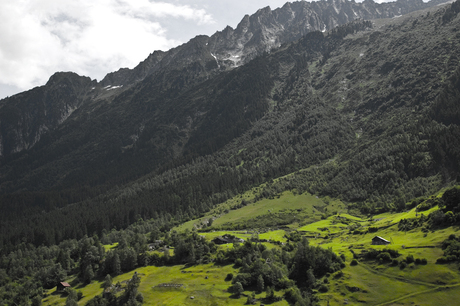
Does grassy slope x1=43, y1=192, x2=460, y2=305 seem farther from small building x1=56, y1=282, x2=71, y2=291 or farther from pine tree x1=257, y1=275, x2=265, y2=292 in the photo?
pine tree x1=257, y1=275, x2=265, y2=292

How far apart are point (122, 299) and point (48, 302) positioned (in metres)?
32.7

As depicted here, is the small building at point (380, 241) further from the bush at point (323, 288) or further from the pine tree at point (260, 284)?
the pine tree at point (260, 284)

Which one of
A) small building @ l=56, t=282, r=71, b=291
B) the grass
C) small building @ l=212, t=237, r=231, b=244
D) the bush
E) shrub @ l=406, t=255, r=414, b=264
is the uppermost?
small building @ l=56, t=282, r=71, b=291

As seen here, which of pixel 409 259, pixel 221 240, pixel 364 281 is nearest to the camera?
pixel 364 281

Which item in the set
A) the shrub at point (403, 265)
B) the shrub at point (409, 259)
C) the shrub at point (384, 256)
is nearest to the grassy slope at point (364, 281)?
the shrub at point (403, 265)

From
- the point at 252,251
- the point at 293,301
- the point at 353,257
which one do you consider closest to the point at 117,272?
the point at 252,251

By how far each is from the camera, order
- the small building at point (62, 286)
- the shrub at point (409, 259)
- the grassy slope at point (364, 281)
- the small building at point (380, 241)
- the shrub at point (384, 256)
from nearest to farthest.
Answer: the grassy slope at point (364, 281), the shrub at point (409, 259), the shrub at point (384, 256), the small building at point (380, 241), the small building at point (62, 286)

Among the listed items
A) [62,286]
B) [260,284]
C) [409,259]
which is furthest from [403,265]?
[62,286]

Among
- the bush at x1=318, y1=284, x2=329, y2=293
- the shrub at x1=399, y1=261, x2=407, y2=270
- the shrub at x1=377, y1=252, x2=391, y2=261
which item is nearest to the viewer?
the shrub at x1=399, y1=261, x2=407, y2=270

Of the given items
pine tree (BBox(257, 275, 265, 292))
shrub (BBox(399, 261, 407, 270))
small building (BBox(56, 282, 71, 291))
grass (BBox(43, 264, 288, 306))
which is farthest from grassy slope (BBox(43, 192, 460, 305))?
pine tree (BBox(257, 275, 265, 292))

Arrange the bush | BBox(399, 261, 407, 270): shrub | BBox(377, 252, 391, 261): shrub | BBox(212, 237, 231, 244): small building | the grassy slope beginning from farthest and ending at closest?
BBox(212, 237, 231, 244): small building → BBox(377, 252, 391, 261): shrub → the bush → BBox(399, 261, 407, 270): shrub → the grassy slope

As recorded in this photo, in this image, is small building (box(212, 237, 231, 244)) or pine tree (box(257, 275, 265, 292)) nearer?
pine tree (box(257, 275, 265, 292))

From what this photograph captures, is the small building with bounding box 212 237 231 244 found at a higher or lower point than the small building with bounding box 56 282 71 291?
lower

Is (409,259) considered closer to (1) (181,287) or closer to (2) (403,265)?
(2) (403,265)
